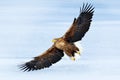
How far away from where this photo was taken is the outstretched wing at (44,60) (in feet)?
98.1

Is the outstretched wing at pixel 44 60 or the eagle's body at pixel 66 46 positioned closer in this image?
the eagle's body at pixel 66 46

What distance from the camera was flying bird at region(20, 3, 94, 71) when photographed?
28.6 m

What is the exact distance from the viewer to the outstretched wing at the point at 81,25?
29000mm

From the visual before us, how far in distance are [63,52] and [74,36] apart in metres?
0.96

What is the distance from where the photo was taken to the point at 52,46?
2973 cm

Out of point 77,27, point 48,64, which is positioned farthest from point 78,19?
point 48,64

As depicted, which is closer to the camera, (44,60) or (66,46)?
(66,46)

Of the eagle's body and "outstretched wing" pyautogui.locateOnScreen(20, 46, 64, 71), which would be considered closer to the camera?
the eagle's body

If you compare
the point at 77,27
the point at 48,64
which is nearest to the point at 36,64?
the point at 48,64

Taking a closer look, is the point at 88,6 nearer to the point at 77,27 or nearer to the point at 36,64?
the point at 77,27

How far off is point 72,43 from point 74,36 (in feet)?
1.21

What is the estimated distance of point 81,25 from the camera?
2909 centimetres

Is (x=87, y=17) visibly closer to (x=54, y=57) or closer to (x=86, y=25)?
(x=86, y=25)

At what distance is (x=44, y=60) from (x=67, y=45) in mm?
1784
